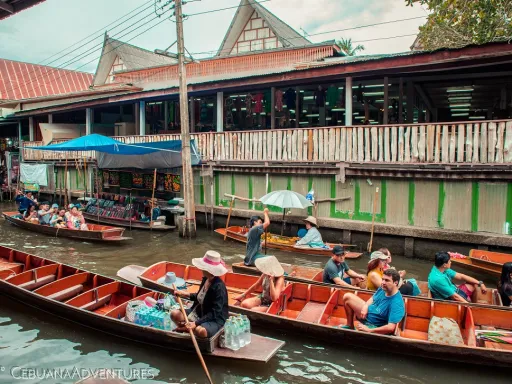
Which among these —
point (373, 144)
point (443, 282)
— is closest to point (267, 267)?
point (443, 282)

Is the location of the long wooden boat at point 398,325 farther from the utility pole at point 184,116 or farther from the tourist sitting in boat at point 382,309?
the utility pole at point 184,116

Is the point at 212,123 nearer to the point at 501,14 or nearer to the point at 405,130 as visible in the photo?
the point at 405,130

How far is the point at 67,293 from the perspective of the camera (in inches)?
326

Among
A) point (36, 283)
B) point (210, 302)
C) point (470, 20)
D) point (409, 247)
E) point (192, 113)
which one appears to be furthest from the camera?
point (192, 113)

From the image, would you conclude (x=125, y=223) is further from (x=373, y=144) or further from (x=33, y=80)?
(x=33, y=80)

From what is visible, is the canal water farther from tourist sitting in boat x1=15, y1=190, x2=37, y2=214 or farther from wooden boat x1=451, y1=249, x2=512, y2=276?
tourist sitting in boat x1=15, y1=190, x2=37, y2=214

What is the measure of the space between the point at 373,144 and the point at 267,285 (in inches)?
260

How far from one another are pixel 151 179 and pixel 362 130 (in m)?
9.27

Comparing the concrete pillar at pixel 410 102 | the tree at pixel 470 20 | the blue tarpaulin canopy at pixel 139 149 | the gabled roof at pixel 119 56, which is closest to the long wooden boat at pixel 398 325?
the blue tarpaulin canopy at pixel 139 149

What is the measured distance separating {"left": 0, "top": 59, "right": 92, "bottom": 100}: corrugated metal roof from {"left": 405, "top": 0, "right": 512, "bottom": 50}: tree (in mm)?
27145

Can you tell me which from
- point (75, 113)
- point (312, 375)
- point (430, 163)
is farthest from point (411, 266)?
point (75, 113)

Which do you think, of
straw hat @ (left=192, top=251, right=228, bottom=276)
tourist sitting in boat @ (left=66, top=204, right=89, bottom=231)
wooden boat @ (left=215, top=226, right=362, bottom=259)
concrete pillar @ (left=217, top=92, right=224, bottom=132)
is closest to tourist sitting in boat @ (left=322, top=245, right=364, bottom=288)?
straw hat @ (left=192, top=251, right=228, bottom=276)

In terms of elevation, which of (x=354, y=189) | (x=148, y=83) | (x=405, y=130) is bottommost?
(x=354, y=189)

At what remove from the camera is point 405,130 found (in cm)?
1240
